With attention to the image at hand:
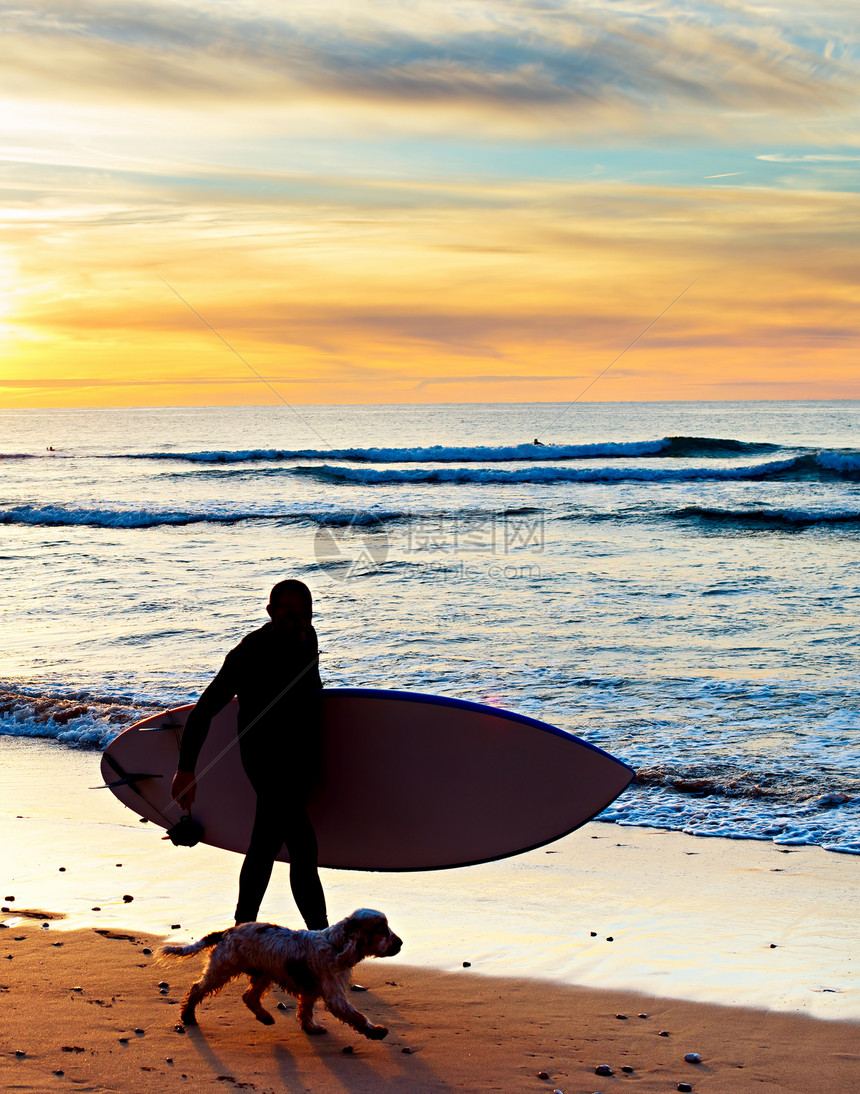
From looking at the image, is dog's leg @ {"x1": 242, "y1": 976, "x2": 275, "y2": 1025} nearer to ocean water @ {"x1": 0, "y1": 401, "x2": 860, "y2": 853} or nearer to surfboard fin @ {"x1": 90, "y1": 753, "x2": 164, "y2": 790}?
surfboard fin @ {"x1": 90, "y1": 753, "x2": 164, "y2": 790}

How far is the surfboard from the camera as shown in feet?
11.6

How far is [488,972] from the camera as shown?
3.04m

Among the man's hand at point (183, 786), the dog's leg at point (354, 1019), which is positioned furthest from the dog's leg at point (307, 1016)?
the man's hand at point (183, 786)

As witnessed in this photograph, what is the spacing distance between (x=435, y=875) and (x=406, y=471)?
80.8 ft

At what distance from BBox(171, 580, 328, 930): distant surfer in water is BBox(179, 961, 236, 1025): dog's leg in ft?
0.87

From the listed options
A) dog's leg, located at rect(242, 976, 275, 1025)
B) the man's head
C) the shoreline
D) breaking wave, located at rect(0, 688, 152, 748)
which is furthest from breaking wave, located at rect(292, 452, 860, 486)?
dog's leg, located at rect(242, 976, 275, 1025)

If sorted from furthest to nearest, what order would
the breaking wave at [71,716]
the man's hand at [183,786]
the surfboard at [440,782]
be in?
the breaking wave at [71,716] → the surfboard at [440,782] → the man's hand at [183,786]

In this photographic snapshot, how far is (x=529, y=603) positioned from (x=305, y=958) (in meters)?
7.62

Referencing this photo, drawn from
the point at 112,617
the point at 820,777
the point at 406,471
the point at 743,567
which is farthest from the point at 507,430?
the point at 820,777

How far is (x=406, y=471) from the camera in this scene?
2834 cm

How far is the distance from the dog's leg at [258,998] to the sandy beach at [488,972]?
0.12 ft

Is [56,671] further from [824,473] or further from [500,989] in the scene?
[824,473]

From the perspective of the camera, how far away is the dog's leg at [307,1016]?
2.63 metres

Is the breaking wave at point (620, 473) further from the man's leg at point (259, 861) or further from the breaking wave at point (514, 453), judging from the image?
the man's leg at point (259, 861)
